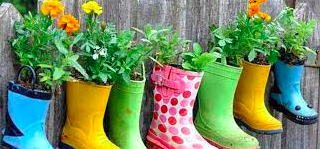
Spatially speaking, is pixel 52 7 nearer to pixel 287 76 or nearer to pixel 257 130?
pixel 257 130

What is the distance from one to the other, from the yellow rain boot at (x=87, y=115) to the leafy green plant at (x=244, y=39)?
54 cm

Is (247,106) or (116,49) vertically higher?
(116,49)

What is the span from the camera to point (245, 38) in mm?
2482

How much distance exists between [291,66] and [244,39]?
1.16ft

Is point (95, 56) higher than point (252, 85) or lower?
higher

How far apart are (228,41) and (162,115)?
0.37 metres

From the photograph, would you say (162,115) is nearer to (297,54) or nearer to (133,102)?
(133,102)

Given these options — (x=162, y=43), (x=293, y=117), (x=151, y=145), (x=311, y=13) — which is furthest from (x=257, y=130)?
(x=311, y=13)

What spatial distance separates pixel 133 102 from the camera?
87.4 inches

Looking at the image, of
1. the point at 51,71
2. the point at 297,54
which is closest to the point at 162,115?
the point at 51,71

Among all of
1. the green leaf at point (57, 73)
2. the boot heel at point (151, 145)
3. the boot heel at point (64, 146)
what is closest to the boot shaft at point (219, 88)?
the boot heel at point (151, 145)

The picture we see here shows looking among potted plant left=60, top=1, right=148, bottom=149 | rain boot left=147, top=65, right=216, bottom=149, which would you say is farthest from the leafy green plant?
potted plant left=60, top=1, right=148, bottom=149

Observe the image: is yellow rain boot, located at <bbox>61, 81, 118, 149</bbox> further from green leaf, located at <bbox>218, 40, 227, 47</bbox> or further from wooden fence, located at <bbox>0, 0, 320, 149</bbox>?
green leaf, located at <bbox>218, 40, 227, 47</bbox>

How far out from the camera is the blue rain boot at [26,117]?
1.97 metres
